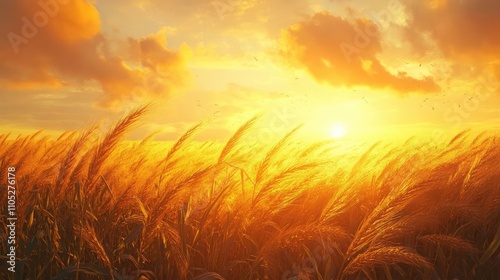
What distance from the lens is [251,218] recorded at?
9.33 ft

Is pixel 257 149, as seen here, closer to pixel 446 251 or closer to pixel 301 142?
pixel 301 142

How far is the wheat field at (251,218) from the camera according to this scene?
2297 mm

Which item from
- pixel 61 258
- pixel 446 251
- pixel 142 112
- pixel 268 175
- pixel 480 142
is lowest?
pixel 61 258

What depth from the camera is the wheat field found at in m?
2.30

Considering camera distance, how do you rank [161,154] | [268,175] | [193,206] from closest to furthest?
[268,175] < [193,206] < [161,154]

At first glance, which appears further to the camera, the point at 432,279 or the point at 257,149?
the point at 257,149

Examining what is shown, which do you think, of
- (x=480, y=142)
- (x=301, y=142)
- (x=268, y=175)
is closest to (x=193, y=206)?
(x=268, y=175)

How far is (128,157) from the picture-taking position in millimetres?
4059

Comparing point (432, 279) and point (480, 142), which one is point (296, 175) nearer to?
point (432, 279)

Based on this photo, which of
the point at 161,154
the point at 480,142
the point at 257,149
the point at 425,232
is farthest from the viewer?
the point at 480,142

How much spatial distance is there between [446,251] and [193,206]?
5.66ft

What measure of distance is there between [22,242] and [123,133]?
97 cm

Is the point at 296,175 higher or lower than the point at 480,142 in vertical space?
lower

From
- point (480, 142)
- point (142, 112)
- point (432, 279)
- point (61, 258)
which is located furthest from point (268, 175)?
point (480, 142)
